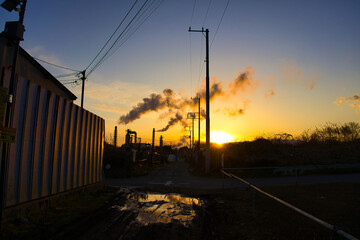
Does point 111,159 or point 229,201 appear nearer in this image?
point 229,201

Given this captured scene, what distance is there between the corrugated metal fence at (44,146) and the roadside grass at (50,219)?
479 millimetres

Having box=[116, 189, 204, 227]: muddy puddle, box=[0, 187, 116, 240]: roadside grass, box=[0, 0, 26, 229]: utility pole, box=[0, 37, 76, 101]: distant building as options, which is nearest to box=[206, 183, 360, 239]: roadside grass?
box=[116, 189, 204, 227]: muddy puddle

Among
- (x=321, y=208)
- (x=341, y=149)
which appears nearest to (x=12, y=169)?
(x=321, y=208)

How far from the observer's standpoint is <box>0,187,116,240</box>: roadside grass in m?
5.73

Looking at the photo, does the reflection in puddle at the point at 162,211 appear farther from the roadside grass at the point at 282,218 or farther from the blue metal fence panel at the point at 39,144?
the blue metal fence panel at the point at 39,144

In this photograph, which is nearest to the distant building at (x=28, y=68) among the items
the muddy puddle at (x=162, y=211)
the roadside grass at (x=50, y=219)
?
the roadside grass at (x=50, y=219)

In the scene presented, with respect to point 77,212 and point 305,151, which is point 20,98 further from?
point 305,151

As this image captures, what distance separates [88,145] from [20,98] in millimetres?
5414

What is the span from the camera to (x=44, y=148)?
8164 millimetres

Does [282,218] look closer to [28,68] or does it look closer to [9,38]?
[9,38]

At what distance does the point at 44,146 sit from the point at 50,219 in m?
2.30

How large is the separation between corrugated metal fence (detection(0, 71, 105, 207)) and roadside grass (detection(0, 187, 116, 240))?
18.8 inches

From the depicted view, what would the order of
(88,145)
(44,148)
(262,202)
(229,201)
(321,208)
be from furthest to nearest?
1. (88,145)
2. (229,201)
3. (262,202)
4. (44,148)
5. (321,208)

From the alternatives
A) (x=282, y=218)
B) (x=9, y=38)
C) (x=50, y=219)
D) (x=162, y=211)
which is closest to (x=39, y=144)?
(x=50, y=219)
